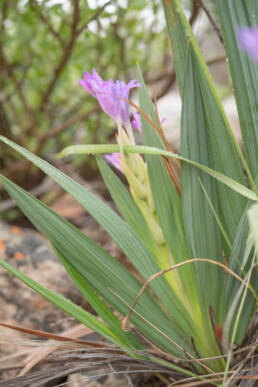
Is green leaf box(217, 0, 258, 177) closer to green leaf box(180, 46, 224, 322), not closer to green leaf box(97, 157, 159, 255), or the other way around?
green leaf box(180, 46, 224, 322)

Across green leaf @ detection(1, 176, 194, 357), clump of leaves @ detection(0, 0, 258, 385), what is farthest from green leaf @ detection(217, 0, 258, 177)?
green leaf @ detection(1, 176, 194, 357)

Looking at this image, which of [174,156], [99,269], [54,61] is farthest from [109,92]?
[54,61]

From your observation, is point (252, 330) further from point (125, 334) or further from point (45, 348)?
point (45, 348)

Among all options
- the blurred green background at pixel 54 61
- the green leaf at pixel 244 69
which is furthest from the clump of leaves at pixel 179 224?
the blurred green background at pixel 54 61

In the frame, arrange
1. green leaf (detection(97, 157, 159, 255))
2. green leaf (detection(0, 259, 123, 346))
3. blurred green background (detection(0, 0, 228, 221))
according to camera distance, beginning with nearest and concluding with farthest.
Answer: green leaf (detection(0, 259, 123, 346)), green leaf (detection(97, 157, 159, 255)), blurred green background (detection(0, 0, 228, 221))

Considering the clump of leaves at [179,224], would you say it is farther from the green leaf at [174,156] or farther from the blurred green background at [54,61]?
the blurred green background at [54,61]

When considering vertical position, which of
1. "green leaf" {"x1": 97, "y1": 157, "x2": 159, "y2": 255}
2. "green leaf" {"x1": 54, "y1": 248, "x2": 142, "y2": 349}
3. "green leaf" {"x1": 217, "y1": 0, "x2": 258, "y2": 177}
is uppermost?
"green leaf" {"x1": 217, "y1": 0, "x2": 258, "y2": 177}

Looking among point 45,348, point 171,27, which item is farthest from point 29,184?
point 171,27

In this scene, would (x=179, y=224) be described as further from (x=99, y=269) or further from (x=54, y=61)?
(x=54, y=61)
